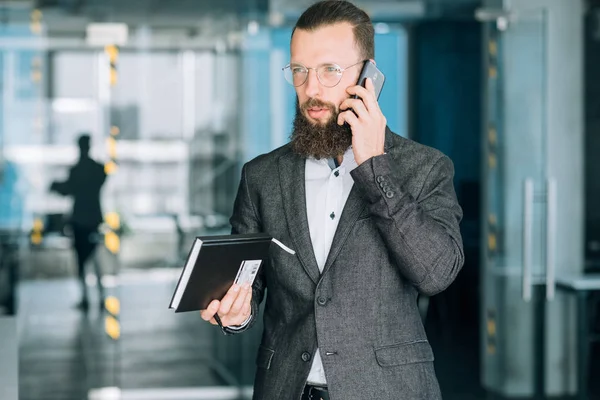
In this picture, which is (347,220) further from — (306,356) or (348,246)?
(306,356)

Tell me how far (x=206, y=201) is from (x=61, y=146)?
81 centimetres

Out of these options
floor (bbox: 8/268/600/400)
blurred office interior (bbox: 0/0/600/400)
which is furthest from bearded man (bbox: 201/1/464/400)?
floor (bbox: 8/268/600/400)

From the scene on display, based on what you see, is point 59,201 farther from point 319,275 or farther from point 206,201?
point 319,275

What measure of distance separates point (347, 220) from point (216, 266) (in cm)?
31

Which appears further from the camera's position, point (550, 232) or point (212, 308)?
point (550, 232)

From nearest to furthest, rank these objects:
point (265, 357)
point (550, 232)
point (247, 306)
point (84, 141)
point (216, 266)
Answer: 1. point (216, 266)
2. point (247, 306)
3. point (265, 357)
4. point (550, 232)
5. point (84, 141)

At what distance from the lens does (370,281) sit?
6.40 ft

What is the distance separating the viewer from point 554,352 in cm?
532

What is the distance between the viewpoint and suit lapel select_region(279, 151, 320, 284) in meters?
1.96

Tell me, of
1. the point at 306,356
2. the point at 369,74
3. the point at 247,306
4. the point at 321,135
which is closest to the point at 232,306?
the point at 247,306

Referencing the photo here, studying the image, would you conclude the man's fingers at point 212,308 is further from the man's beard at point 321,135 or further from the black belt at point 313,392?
the man's beard at point 321,135

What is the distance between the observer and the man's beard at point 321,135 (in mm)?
1969

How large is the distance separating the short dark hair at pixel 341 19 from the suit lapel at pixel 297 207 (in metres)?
0.28

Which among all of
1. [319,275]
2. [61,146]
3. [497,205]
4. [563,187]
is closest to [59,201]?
[61,146]
